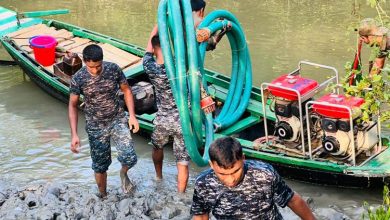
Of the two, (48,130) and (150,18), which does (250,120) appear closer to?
(48,130)

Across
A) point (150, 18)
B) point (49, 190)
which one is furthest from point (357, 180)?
point (150, 18)

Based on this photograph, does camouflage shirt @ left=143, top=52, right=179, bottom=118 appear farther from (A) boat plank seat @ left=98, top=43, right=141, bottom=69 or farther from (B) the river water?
(A) boat plank seat @ left=98, top=43, right=141, bottom=69

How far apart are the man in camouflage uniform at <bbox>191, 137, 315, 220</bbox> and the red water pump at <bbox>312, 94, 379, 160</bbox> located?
9.32 ft

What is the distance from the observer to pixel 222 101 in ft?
30.1

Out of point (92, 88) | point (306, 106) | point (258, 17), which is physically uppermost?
point (92, 88)

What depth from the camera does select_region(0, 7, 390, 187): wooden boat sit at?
7277 millimetres

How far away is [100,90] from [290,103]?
222 centimetres

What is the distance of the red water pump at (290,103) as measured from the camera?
Result: 7285 mm

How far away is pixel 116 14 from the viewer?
16422 mm

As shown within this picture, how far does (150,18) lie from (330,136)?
31.2 feet

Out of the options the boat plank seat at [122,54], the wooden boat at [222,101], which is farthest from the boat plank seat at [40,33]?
the boat plank seat at [122,54]

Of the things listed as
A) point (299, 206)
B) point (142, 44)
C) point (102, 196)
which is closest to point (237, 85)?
point (102, 196)

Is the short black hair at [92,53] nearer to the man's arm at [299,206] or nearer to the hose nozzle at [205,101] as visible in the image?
the hose nozzle at [205,101]

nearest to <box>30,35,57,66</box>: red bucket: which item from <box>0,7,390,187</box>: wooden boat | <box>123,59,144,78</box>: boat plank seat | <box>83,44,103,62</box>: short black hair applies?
<box>0,7,390,187</box>: wooden boat
